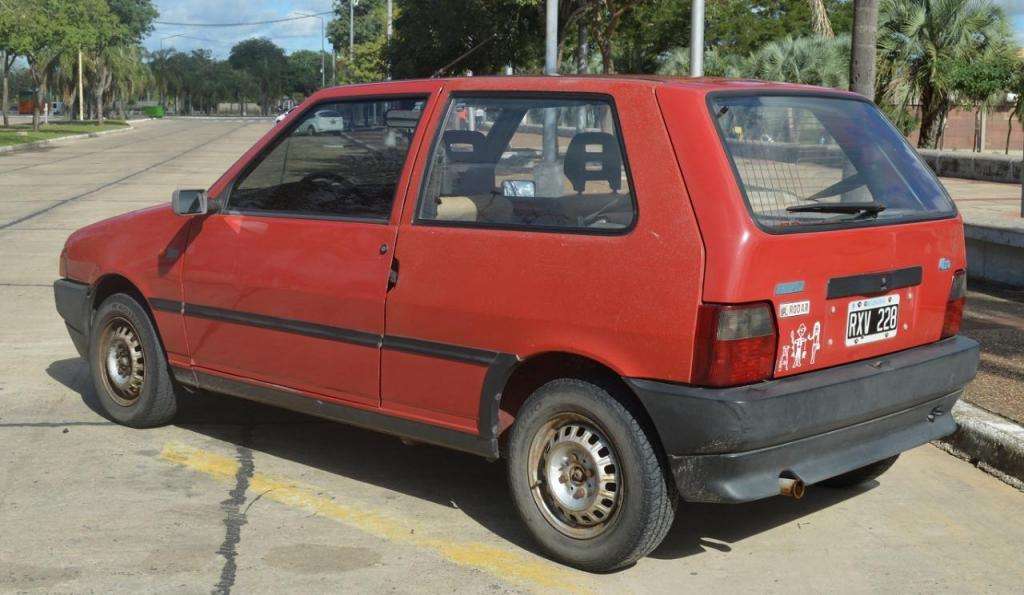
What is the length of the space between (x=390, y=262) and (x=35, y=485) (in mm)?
1936

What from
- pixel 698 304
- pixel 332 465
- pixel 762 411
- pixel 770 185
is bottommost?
pixel 332 465

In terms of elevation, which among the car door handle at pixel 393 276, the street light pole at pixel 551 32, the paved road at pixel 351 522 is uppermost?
the street light pole at pixel 551 32

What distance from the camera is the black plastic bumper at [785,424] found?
4.17m

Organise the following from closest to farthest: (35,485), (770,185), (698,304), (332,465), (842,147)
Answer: (698,304)
(770,185)
(842,147)
(35,485)
(332,465)

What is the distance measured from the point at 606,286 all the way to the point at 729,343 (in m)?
0.50

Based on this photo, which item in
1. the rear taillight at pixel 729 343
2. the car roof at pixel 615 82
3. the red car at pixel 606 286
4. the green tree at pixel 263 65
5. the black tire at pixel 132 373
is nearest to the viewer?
the rear taillight at pixel 729 343

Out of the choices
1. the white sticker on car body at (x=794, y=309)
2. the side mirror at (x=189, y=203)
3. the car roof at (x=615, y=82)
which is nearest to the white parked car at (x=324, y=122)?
the car roof at (x=615, y=82)

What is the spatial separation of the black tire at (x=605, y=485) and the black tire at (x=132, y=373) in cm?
235

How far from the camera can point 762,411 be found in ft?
13.7

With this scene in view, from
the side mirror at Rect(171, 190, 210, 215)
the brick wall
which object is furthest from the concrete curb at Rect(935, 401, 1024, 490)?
the brick wall

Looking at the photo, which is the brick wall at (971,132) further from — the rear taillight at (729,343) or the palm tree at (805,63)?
the rear taillight at (729,343)

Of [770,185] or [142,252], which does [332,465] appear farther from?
[770,185]

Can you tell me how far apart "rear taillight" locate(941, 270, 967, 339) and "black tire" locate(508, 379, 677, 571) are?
150 centimetres

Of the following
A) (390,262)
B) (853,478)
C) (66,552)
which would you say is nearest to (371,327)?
(390,262)
